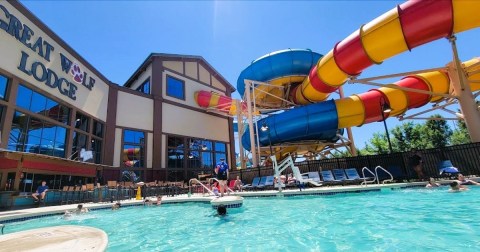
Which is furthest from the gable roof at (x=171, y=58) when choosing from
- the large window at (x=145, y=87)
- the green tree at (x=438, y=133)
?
the green tree at (x=438, y=133)

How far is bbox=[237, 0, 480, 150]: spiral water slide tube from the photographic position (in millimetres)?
8779

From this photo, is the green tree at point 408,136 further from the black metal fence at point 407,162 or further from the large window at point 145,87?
the large window at point 145,87

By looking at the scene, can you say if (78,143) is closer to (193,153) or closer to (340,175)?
(193,153)

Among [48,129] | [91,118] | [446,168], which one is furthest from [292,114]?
[48,129]

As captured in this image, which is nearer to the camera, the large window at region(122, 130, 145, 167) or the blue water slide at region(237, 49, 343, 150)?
the blue water slide at region(237, 49, 343, 150)

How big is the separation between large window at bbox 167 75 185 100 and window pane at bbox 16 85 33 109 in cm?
1301

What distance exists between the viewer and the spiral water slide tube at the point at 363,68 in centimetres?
878

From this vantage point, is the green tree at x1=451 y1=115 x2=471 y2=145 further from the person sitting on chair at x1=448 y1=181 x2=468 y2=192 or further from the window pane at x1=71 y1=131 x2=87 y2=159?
the window pane at x1=71 y1=131 x2=87 y2=159

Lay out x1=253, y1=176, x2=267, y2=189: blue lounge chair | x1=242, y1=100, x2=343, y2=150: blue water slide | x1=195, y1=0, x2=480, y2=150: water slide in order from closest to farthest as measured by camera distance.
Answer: x1=195, y1=0, x2=480, y2=150: water slide < x1=253, y1=176, x2=267, y2=189: blue lounge chair < x1=242, y1=100, x2=343, y2=150: blue water slide

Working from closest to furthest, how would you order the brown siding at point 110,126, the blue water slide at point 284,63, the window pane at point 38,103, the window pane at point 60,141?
1. the window pane at point 38,103
2. the window pane at point 60,141
3. the blue water slide at point 284,63
4. the brown siding at point 110,126

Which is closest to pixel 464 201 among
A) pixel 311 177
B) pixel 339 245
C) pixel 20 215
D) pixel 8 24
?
pixel 339 245

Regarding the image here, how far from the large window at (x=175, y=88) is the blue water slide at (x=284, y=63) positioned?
11776 mm

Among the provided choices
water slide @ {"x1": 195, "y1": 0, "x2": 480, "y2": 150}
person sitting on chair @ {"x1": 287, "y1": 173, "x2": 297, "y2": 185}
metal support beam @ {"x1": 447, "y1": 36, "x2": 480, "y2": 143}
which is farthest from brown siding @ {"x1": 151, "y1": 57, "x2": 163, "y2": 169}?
metal support beam @ {"x1": 447, "y1": 36, "x2": 480, "y2": 143}

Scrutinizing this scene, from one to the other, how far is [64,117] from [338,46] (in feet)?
60.1
